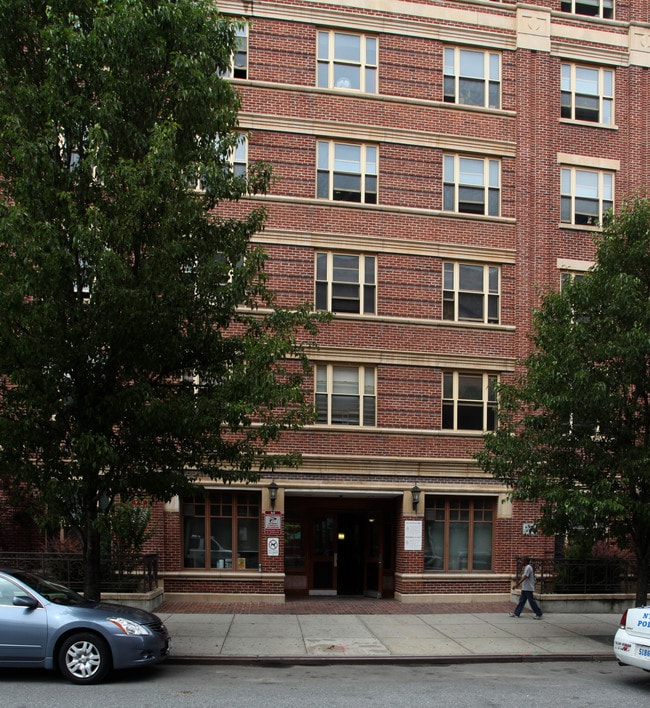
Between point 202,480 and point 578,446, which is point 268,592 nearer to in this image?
point 202,480

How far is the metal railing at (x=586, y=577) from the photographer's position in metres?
19.5

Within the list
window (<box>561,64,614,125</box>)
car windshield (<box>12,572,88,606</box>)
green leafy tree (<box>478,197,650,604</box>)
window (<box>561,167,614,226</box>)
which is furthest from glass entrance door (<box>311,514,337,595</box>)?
window (<box>561,64,614,125</box>)

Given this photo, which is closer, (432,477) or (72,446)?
(72,446)

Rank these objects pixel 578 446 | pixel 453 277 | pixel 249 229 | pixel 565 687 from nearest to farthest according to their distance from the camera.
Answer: pixel 565 687, pixel 249 229, pixel 578 446, pixel 453 277

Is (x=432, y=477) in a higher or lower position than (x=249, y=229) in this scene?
lower

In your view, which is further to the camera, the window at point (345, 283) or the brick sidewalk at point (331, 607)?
the window at point (345, 283)

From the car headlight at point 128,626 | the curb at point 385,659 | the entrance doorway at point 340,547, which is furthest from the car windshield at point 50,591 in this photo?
the entrance doorway at point 340,547

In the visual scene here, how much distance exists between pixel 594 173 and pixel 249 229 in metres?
13.1

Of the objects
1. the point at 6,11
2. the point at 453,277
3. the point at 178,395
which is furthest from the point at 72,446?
the point at 453,277

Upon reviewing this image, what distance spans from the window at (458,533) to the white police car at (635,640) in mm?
9877

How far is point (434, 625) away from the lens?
1720 centimetres

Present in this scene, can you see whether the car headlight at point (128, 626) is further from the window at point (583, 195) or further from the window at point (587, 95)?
the window at point (587, 95)

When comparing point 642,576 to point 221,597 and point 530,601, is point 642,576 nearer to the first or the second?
point 530,601

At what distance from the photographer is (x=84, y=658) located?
1080 cm
